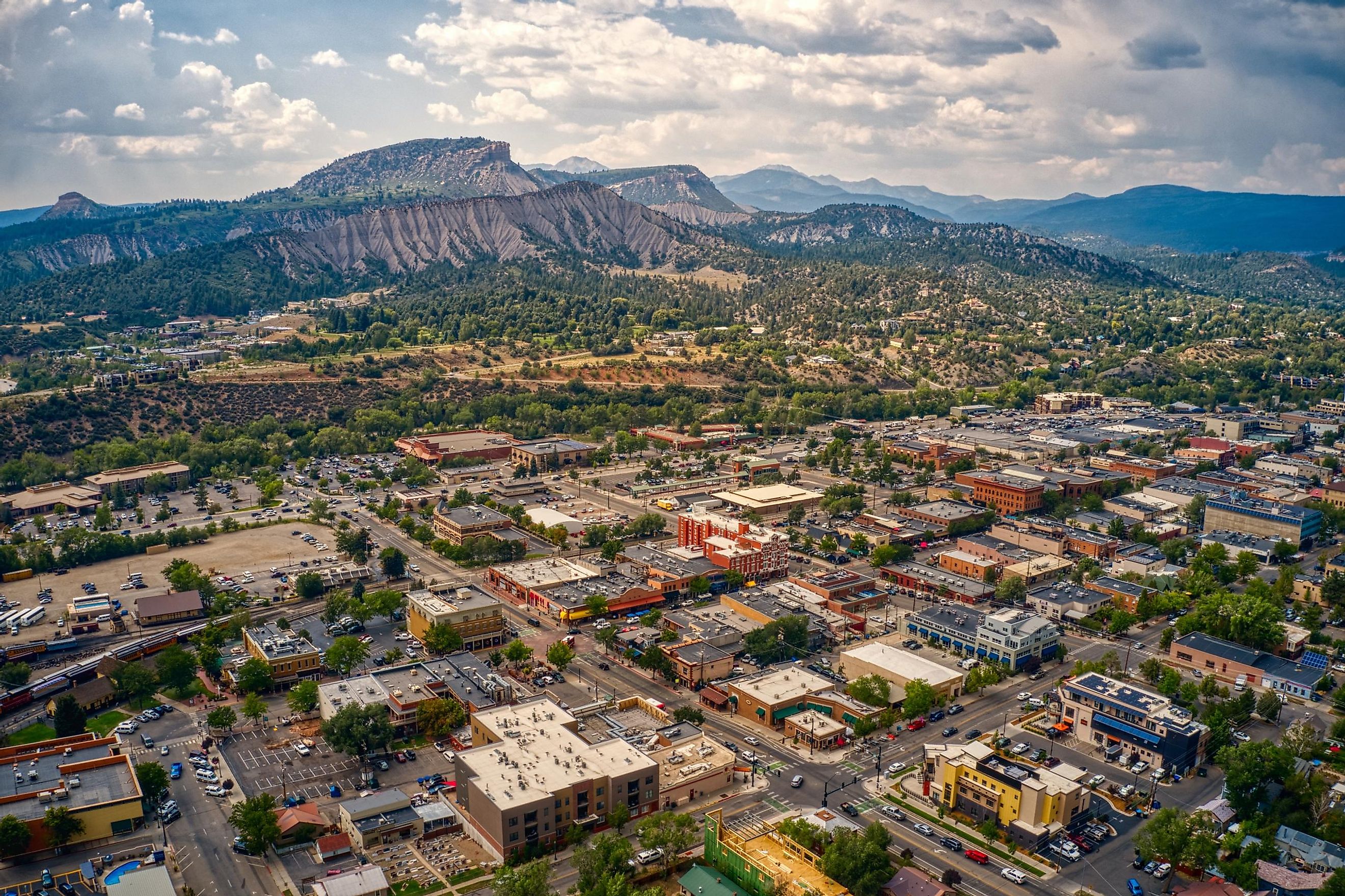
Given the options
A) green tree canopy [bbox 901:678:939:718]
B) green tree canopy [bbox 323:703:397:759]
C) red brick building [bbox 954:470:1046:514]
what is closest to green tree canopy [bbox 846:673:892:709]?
green tree canopy [bbox 901:678:939:718]

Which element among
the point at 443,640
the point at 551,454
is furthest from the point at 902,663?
the point at 551,454

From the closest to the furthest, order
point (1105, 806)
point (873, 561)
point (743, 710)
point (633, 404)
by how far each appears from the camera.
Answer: point (1105, 806) → point (743, 710) → point (873, 561) → point (633, 404)

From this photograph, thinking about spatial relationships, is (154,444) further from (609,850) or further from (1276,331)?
(1276,331)

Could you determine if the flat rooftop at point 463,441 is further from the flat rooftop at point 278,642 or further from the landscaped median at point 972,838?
the landscaped median at point 972,838

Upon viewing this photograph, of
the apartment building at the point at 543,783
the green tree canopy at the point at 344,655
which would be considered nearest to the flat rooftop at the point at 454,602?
the green tree canopy at the point at 344,655

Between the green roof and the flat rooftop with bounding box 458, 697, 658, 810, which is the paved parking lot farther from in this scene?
the green roof

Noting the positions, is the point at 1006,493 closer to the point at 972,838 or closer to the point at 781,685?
the point at 781,685

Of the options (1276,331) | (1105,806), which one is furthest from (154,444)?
(1276,331)
